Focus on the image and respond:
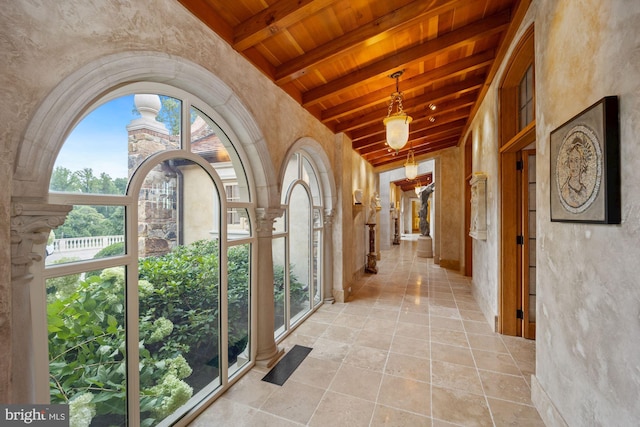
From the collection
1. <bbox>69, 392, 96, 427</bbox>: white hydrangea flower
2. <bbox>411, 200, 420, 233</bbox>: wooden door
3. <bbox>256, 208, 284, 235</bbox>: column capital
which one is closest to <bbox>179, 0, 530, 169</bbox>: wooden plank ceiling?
<bbox>256, 208, 284, 235</bbox>: column capital

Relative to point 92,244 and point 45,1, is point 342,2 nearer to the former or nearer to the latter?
point 45,1

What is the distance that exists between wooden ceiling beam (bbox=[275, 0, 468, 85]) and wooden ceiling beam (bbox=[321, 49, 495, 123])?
1.18 m

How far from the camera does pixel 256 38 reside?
207 cm

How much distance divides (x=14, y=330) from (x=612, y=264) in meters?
2.68

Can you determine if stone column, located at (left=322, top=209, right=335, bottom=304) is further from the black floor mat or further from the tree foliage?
the tree foliage

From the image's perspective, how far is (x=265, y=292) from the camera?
2.66 meters

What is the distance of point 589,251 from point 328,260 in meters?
3.37

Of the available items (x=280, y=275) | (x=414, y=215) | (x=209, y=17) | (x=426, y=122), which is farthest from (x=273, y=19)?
(x=414, y=215)

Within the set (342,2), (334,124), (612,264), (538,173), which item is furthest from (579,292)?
(334,124)

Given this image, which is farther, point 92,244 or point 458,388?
point 458,388

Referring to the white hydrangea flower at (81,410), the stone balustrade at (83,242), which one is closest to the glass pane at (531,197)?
the stone balustrade at (83,242)

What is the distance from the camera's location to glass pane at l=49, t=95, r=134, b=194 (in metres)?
1.29

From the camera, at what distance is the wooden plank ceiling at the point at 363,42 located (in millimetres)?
1971

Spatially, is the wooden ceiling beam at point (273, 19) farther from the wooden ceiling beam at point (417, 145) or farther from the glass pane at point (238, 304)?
the wooden ceiling beam at point (417, 145)
